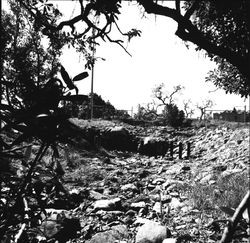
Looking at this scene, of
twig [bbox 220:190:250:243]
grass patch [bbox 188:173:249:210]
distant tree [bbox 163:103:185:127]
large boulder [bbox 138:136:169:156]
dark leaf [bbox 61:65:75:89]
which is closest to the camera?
twig [bbox 220:190:250:243]

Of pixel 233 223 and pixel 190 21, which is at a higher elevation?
pixel 190 21

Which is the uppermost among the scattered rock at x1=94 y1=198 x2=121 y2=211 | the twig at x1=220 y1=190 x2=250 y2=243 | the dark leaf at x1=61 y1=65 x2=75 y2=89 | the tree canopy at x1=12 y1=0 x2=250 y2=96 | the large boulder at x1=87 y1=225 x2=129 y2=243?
the tree canopy at x1=12 y1=0 x2=250 y2=96

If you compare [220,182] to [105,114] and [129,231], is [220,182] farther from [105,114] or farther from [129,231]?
[105,114]

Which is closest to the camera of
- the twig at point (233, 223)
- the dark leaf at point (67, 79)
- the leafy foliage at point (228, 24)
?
the twig at point (233, 223)

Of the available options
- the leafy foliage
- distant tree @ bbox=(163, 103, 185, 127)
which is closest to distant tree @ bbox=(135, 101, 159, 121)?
distant tree @ bbox=(163, 103, 185, 127)

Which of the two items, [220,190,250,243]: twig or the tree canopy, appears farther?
the tree canopy

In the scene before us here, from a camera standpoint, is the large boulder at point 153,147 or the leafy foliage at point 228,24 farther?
the large boulder at point 153,147

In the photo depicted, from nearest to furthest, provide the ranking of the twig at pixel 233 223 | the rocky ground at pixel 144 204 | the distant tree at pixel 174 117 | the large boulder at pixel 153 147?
the twig at pixel 233 223 → the rocky ground at pixel 144 204 → the large boulder at pixel 153 147 → the distant tree at pixel 174 117

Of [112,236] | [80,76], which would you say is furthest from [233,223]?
[112,236]

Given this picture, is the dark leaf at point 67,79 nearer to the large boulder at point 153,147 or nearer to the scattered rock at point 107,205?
the scattered rock at point 107,205

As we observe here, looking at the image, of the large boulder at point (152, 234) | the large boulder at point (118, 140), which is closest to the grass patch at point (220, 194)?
the large boulder at point (152, 234)

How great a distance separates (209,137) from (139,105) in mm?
18226

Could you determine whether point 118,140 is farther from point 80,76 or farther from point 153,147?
point 80,76

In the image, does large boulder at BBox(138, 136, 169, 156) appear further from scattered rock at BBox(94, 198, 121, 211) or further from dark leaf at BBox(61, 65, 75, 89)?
dark leaf at BBox(61, 65, 75, 89)
